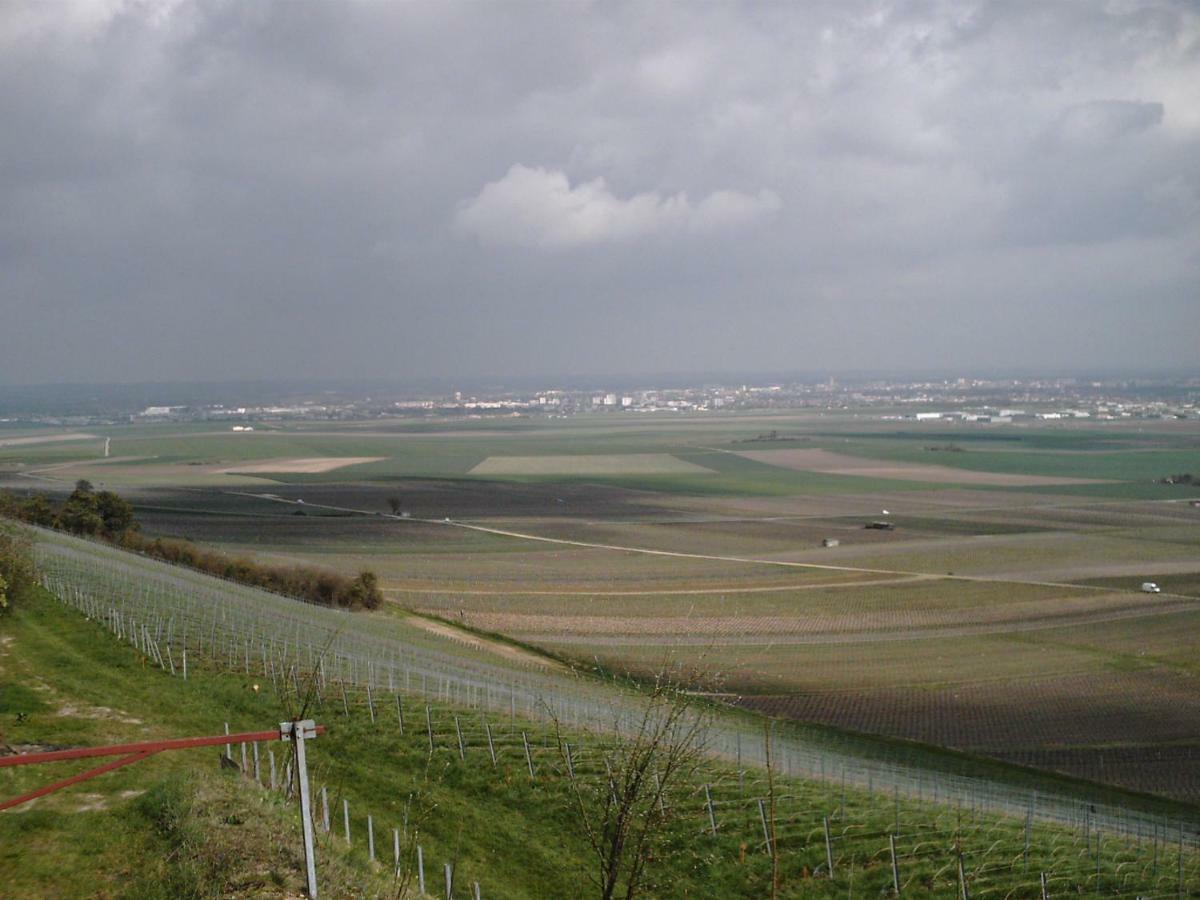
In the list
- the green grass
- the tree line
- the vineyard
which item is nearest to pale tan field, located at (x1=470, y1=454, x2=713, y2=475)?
the tree line

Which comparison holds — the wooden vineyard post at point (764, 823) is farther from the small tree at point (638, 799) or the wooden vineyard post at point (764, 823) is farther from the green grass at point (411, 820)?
the small tree at point (638, 799)

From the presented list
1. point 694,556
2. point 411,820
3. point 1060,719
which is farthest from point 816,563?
point 411,820

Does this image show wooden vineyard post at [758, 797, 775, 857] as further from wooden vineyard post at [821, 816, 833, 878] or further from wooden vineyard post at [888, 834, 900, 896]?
wooden vineyard post at [888, 834, 900, 896]

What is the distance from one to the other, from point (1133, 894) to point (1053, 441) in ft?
516

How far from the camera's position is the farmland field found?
3052 centimetres

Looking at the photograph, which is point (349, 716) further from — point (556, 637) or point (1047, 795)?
point (556, 637)

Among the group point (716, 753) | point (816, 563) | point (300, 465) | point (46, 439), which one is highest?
point (46, 439)

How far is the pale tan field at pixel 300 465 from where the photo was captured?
393 ft

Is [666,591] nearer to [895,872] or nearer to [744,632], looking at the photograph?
[744,632]

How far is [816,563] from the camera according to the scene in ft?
195

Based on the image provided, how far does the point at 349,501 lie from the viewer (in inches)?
3610

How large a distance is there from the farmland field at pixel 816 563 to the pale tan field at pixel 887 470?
815 millimetres

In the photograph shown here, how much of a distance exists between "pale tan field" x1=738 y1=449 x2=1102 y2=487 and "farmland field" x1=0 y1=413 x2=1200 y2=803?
32.1 inches

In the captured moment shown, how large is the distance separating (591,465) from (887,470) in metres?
39.3
